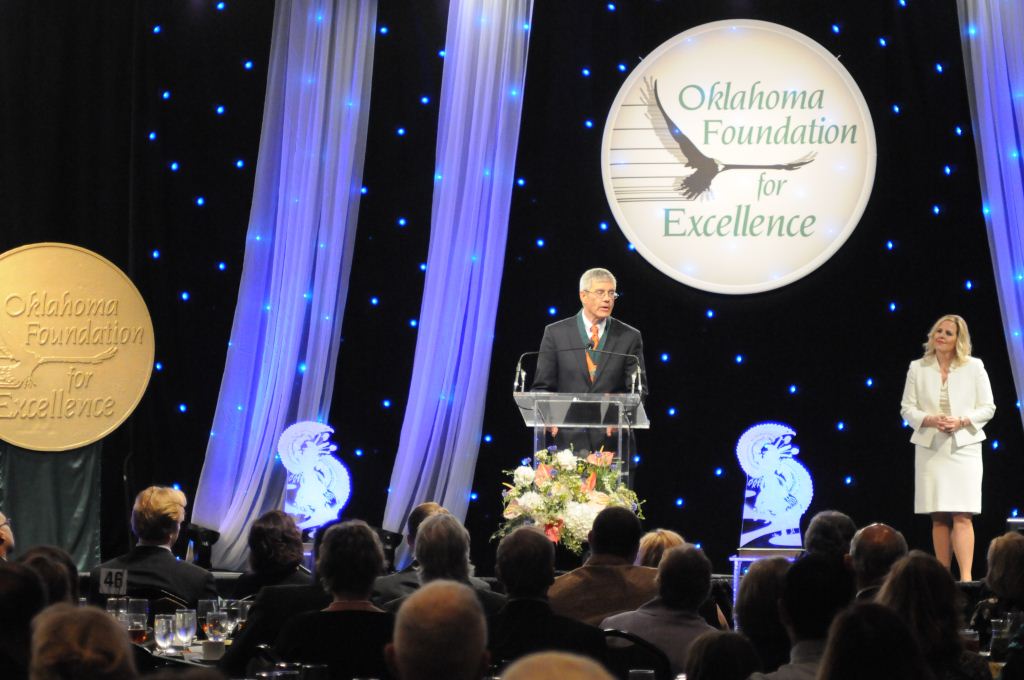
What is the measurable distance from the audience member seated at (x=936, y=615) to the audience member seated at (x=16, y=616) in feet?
6.30

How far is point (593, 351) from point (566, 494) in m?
1.20

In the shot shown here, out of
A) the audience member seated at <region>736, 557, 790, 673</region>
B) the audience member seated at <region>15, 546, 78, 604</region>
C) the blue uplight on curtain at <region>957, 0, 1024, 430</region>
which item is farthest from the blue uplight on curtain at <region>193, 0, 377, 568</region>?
the audience member seated at <region>736, 557, 790, 673</region>

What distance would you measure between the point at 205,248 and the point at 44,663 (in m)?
6.27

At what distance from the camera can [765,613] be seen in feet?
11.7

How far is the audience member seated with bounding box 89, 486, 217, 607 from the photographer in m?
5.03

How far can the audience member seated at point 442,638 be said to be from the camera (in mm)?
2420

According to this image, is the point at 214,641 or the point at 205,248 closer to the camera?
the point at 214,641

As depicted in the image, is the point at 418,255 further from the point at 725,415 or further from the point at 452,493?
the point at 725,415

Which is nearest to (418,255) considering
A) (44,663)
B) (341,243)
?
(341,243)

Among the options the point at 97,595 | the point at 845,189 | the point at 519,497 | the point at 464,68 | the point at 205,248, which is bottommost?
the point at 97,595

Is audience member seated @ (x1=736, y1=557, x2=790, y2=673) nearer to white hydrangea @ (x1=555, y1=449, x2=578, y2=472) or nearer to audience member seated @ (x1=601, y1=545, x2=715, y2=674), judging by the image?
audience member seated @ (x1=601, y1=545, x2=715, y2=674)

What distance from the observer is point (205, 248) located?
8352mm

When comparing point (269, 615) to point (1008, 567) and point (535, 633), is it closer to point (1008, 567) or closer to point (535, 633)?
point (535, 633)

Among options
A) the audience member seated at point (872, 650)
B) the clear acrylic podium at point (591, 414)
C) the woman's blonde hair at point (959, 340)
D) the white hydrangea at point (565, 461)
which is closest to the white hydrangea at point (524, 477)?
the white hydrangea at point (565, 461)
